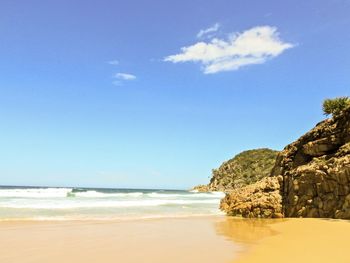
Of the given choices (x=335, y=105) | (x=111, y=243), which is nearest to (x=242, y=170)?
(x=335, y=105)

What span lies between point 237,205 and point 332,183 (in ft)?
17.9

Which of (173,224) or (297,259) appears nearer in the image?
(297,259)

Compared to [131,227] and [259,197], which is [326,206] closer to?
[259,197]

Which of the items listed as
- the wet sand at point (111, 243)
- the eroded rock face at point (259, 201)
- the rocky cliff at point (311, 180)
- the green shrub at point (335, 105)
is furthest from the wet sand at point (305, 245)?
the green shrub at point (335, 105)

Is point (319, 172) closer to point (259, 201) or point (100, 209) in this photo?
point (259, 201)

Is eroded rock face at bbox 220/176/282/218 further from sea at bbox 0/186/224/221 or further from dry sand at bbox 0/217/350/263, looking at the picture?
dry sand at bbox 0/217/350/263

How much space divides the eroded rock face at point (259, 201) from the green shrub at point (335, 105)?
449cm

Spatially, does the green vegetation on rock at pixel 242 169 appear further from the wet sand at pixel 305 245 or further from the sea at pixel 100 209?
the wet sand at pixel 305 245

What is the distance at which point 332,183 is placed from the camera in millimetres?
15852

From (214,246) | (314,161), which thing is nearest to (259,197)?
(314,161)

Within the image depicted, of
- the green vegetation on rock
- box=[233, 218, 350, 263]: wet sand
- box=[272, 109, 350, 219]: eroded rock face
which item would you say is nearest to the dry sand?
box=[233, 218, 350, 263]: wet sand

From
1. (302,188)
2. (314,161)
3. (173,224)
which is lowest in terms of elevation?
(173,224)

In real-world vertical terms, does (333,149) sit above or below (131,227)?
above

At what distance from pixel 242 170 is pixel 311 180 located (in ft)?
259
